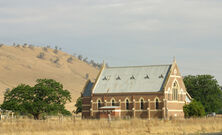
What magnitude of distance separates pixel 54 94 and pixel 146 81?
21213mm

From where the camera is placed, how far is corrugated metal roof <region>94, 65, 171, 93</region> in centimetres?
10806

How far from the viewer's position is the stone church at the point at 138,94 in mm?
105812

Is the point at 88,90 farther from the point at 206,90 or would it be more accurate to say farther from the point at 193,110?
the point at 206,90

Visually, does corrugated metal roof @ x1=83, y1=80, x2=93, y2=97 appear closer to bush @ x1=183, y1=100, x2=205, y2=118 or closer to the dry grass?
bush @ x1=183, y1=100, x2=205, y2=118

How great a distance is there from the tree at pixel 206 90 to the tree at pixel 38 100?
37724 millimetres

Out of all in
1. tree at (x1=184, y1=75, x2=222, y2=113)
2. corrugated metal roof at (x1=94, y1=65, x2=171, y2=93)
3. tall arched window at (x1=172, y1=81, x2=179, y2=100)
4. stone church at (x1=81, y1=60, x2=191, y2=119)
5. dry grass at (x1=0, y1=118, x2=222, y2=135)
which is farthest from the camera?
tree at (x1=184, y1=75, x2=222, y2=113)

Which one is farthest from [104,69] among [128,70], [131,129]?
[131,129]

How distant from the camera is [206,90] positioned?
409 ft

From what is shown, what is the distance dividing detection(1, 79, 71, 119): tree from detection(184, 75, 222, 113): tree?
37724 millimetres

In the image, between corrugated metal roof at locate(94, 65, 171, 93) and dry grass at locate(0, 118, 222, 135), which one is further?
corrugated metal roof at locate(94, 65, 171, 93)

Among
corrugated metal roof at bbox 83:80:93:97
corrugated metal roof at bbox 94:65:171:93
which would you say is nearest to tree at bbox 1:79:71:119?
corrugated metal roof at bbox 94:65:171:93

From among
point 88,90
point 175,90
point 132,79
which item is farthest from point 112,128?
point 88,90

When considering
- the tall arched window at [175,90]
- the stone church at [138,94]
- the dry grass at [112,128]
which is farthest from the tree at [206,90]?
the dry grass at [112,128]

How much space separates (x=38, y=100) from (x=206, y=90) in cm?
4509
